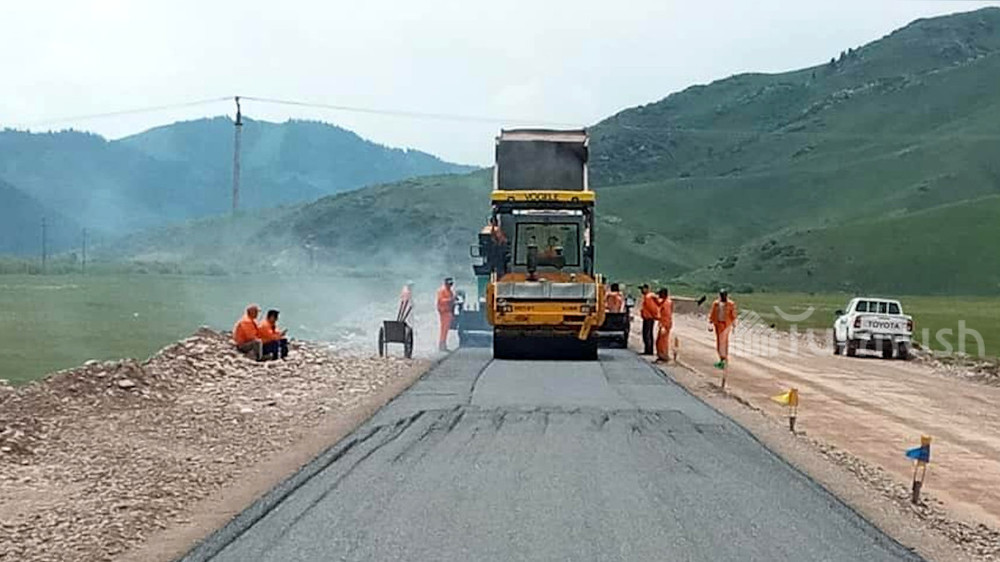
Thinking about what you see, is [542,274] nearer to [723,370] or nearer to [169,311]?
[723,370]

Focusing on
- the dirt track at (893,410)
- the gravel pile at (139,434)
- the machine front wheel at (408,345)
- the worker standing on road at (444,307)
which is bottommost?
the dirt track at (893,410)

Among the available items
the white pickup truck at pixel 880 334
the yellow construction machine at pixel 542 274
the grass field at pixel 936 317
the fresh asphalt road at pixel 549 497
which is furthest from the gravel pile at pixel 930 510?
the grass field at pixel 936 317

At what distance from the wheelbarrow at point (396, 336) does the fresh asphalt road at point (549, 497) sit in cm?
1068

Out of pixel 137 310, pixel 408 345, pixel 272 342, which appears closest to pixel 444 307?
pixel 408 345

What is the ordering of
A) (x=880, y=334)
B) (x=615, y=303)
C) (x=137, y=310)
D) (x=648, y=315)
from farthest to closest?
(x=137, y=310) → (x=880, y=334) → (x=615, y=303) → (x=648, y=315)

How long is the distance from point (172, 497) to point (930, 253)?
10236 centimetres

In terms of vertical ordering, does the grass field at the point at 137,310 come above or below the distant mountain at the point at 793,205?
below

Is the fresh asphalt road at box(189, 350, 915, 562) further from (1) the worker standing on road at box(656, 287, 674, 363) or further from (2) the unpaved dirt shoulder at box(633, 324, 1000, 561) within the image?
(1) the worker standing on road at box(656, 287, 674, 363)

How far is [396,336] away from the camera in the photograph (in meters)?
30.4

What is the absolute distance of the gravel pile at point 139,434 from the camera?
37.3 feet

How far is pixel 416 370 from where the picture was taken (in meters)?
26.8

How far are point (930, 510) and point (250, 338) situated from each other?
1605cm

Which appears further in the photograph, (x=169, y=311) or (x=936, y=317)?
(x=936, y=317)

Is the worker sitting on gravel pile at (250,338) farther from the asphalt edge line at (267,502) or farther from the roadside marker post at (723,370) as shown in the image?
the roadside marker post at (723,370)
